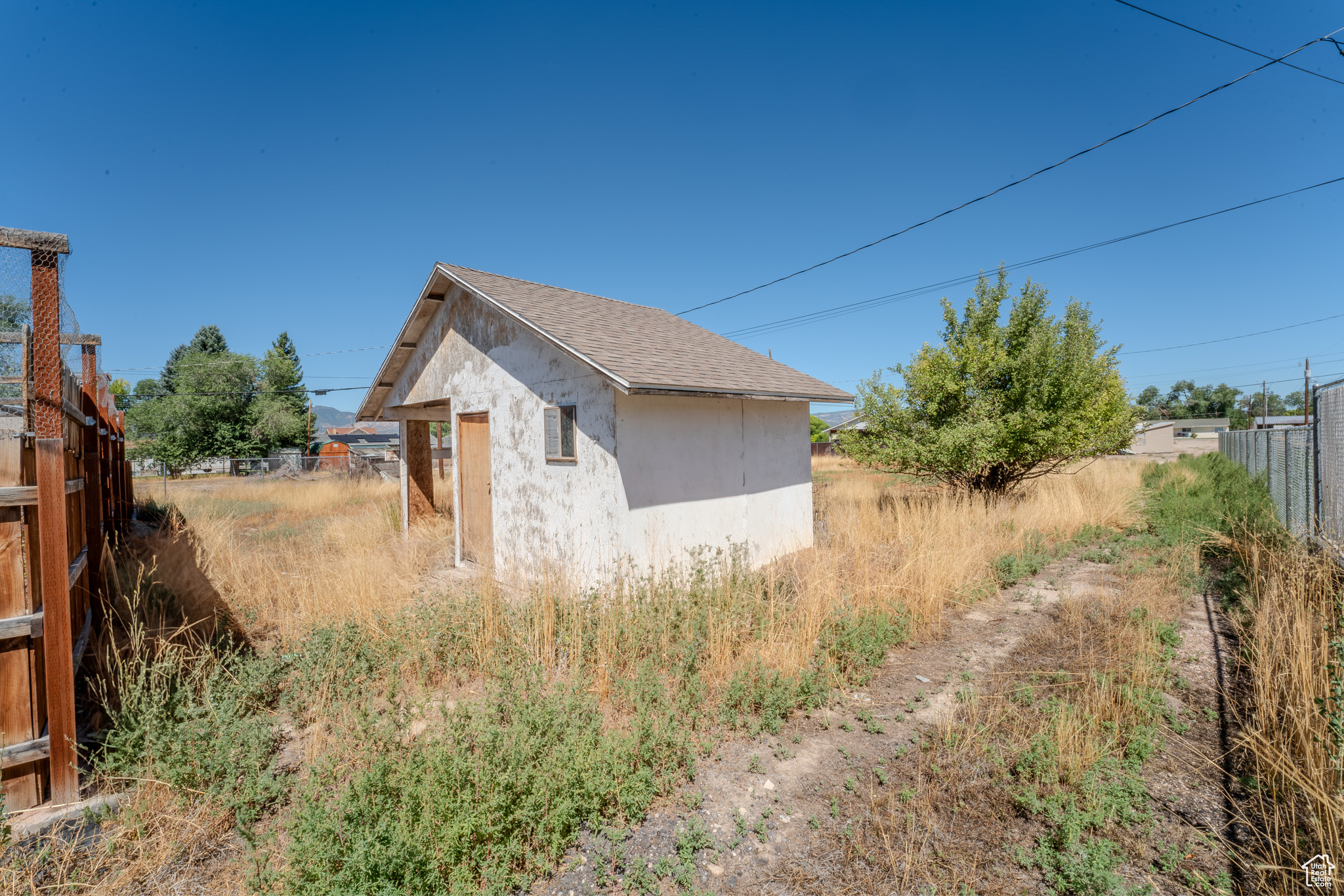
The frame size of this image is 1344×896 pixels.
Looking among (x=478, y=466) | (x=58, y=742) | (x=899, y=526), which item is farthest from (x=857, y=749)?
(x=478, y=466)

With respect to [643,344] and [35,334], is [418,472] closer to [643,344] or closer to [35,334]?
[643,344]

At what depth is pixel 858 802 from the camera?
11.2ft

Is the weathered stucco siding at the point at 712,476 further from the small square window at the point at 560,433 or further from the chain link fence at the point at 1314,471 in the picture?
the chain link fence at the point at 1314,471

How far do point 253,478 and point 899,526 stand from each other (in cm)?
2955

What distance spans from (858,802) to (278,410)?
148ft

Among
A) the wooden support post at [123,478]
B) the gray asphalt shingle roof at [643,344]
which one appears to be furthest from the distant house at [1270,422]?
the wooden support post at [123,478]

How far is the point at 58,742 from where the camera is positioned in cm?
328

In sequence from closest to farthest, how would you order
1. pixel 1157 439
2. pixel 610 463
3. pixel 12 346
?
pixel 12 346, pixel 610 463, pixel 1157 439

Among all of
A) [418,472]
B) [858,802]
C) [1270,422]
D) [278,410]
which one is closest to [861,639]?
[858,802]

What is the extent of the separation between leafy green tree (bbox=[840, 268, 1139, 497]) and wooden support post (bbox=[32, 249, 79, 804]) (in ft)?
40.6

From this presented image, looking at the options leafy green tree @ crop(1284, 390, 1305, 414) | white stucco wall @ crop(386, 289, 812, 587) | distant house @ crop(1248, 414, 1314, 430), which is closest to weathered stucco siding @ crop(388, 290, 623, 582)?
white stucco wall @ crop(386, 289, 812, 587)

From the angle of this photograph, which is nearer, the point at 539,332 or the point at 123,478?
the point at 539,332

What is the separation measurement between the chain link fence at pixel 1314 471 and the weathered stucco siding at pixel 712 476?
5743 mm

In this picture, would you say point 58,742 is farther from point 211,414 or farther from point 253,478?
point 211,414
